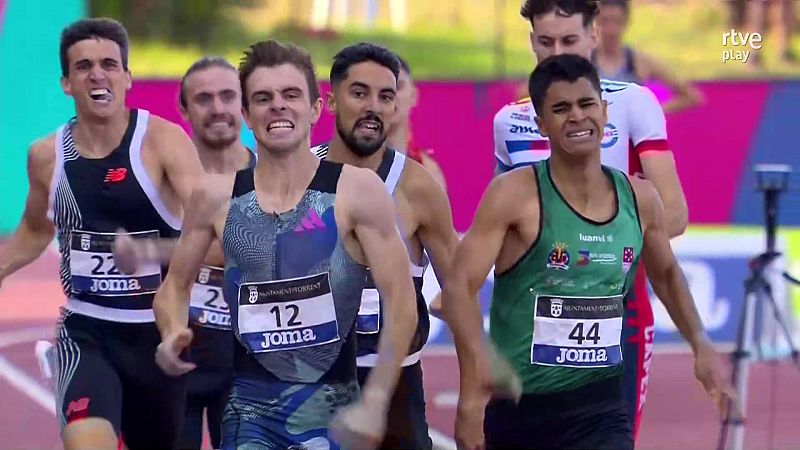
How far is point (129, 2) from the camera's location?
1812cm

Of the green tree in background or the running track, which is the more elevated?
the green tree in background

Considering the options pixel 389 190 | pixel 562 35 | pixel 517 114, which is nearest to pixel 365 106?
pixel 389 190

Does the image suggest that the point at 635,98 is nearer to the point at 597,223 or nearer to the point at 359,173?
the point at 597,223

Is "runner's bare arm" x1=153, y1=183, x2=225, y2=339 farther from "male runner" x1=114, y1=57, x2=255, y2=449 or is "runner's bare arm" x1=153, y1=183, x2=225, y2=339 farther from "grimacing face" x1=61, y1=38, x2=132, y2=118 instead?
"male runner" x1=114, y1=57, x2=255, y2=449

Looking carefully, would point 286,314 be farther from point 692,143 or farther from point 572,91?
point 692,143

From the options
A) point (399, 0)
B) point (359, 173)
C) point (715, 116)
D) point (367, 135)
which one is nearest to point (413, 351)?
point (367, 135)

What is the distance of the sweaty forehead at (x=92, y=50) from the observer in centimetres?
641

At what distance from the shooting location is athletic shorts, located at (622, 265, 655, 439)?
6109 millimetres

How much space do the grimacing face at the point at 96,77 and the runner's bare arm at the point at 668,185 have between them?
2.12 meters

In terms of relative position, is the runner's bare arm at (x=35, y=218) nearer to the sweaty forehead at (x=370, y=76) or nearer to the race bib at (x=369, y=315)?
the sweaty forehead at (x=370, y=76)

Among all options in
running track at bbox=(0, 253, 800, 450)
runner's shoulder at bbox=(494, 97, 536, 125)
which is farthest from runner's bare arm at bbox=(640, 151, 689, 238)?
running track at bbox=(0, 253, 800, 450)

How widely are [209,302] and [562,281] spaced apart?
2.27 metres

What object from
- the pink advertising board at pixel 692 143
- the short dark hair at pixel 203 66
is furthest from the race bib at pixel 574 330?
the pink advertising board at pixel 692 143

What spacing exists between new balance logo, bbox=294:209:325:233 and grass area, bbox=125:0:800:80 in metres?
12.0
